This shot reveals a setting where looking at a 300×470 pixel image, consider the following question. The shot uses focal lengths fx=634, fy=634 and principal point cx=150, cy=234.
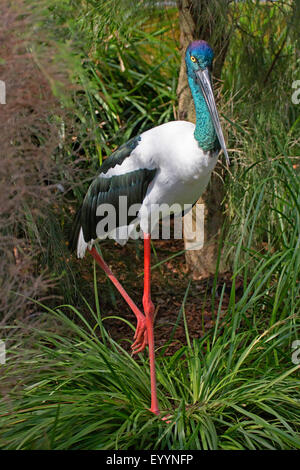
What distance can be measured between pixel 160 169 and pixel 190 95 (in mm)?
1501

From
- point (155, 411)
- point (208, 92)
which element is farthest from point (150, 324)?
point (208, 92)

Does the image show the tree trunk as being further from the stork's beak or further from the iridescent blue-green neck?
the iridescent blue-green neck

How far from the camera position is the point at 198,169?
3.30 metres

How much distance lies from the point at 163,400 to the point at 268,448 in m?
0.60

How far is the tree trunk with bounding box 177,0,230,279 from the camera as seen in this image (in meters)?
4.15

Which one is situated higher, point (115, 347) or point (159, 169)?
point (159, 169)

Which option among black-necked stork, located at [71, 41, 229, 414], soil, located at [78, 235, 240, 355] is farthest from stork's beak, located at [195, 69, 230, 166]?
soil, located at [78, 235, 240, 355]

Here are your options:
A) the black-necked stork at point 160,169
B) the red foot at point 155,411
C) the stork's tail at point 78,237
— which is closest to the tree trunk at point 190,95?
the black-necked stork at point 160,169

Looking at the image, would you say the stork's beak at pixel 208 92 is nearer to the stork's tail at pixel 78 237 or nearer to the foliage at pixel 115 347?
the foliage at pixel 115 347

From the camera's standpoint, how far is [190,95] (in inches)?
188

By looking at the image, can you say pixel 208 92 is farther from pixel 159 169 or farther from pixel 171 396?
pixel 171 396

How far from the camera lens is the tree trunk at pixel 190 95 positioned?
415 centimetres

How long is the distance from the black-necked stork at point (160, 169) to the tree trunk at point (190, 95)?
85 centimetres

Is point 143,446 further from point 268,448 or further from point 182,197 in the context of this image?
point 182,197
